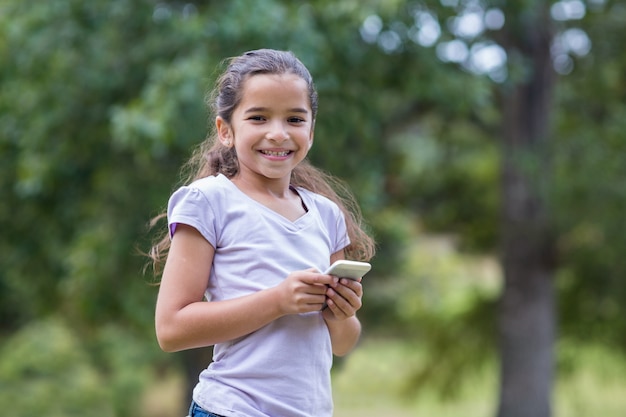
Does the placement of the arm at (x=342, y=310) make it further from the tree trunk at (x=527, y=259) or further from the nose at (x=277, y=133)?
the tree trunk at (x=527, y=259)

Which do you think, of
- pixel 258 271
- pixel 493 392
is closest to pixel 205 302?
pixel 258 271

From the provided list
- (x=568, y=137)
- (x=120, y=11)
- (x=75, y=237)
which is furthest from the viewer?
(x=568, y=137)

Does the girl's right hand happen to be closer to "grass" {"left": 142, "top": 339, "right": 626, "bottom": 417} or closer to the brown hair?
the brown hair

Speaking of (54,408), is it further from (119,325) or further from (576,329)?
(576,329)

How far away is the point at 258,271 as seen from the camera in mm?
1962

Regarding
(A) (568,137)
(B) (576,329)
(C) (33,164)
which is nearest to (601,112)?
(A) (568,137)

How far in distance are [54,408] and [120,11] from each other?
25.8ft

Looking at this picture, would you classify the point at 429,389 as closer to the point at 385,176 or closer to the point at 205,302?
the point at 385,176

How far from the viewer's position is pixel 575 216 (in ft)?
30.6

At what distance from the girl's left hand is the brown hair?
1.04 feet

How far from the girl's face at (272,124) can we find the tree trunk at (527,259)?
814 centimetres

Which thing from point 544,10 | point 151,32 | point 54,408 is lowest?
point 54,408

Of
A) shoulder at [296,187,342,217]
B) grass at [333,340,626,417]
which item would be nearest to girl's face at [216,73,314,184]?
shoulder at [296,187,342,217]

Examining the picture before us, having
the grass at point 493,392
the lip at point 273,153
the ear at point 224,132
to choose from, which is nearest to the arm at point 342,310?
the lip at point 273,153
